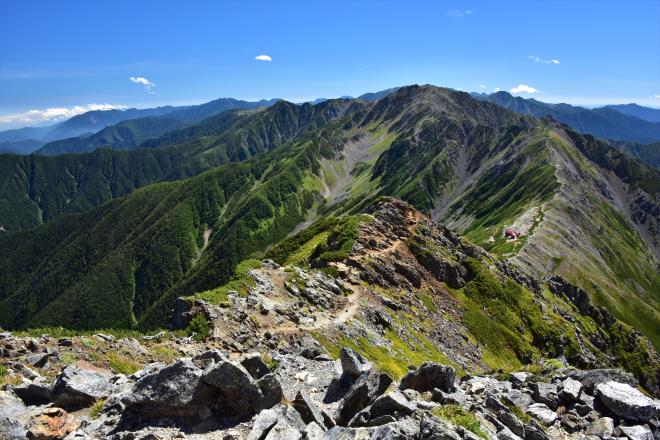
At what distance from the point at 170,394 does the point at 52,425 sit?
16.1 ft

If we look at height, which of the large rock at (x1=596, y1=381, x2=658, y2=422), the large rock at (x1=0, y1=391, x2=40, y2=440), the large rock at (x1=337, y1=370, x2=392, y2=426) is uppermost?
Result: the large rock at (x1=0, y1=391, x2=40, y2=440)

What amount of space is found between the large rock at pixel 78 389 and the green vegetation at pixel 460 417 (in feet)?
55.4

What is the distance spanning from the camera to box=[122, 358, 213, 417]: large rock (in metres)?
20.7

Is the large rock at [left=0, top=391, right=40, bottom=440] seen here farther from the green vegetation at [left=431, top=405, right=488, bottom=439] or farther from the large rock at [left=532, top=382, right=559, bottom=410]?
the large rock at [left=532, top=382, right=559, bottom=410]

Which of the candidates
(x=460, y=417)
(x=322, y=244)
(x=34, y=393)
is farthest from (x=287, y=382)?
(x=322, y=244)

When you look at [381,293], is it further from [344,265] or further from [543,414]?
[543,414]

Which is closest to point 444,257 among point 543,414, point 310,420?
point 543,414

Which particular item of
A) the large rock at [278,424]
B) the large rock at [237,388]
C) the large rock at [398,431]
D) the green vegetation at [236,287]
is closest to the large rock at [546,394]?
the large rock at [398,431]

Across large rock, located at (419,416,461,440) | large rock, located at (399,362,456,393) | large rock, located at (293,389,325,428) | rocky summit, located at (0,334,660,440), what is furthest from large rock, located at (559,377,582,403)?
large rock, located at (293,389,325,428)

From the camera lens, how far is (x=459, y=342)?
78625mm

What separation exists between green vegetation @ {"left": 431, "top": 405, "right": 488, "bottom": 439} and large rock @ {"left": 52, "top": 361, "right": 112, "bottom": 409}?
1688 centimetres

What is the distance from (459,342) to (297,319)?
36945 mm

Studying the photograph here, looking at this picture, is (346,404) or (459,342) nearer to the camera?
(346,404)

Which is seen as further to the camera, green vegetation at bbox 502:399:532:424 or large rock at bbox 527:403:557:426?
large rock at bbox 527:403:557:426
